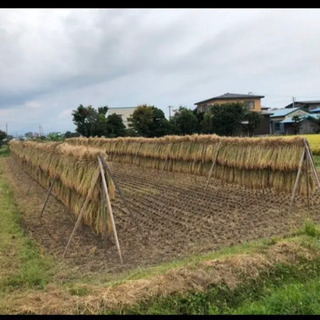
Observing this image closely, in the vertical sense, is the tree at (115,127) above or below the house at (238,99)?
below

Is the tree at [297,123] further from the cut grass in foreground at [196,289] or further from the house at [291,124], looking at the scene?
the cut grass in foreground at [196,289]

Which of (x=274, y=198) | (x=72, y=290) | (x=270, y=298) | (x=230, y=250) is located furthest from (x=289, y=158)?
(x=72, y=290)

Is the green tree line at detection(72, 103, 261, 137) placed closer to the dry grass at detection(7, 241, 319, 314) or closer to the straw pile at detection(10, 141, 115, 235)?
the straw pile at detection(10, 141, 115, 235)

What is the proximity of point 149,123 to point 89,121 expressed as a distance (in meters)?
8.50

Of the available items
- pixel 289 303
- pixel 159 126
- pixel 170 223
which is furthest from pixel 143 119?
pixel 289 303

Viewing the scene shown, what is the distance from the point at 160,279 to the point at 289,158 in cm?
782

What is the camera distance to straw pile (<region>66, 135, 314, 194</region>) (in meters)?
11.2

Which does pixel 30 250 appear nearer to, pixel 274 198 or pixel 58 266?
pixel 58 266

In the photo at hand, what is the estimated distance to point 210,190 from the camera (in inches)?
555

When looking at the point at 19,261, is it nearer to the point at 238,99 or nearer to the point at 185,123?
the point at 185,123

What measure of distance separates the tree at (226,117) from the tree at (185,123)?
8.42 ft

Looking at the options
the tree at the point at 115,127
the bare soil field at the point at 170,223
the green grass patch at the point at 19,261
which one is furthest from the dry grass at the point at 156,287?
the tree at the point at 115,127

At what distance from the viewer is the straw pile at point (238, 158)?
1121 cm

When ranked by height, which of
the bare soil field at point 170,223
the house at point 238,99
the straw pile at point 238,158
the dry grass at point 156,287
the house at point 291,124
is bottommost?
the bare soil field at point 170,223
